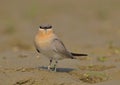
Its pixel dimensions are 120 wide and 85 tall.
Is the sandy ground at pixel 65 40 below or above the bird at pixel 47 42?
→ below

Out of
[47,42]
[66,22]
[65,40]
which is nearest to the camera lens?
[47,42]

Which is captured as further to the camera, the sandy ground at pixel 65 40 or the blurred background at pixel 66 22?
the blurred background at pixel 66 22

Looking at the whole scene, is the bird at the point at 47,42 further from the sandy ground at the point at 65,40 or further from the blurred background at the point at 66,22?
the blurred background at the point at 66,22

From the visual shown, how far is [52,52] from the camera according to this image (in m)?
10.3

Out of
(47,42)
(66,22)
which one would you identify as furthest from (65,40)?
(47,42)

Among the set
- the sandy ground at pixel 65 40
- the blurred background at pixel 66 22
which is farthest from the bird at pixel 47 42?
the blurred background at pixel 66 22

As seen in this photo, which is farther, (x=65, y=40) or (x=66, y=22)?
(x=66, y=22)

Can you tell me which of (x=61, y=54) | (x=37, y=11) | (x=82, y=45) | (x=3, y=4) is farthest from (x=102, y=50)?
(x=3, y=4)

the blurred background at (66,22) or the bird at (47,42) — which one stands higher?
the bird at (47,42)

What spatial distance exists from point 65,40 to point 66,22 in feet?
10.9

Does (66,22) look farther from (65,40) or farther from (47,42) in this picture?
(47,42)

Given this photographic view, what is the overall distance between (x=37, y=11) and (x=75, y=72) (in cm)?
1100

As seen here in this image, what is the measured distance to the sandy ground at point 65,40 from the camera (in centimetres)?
1024

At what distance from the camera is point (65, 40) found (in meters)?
16.5
